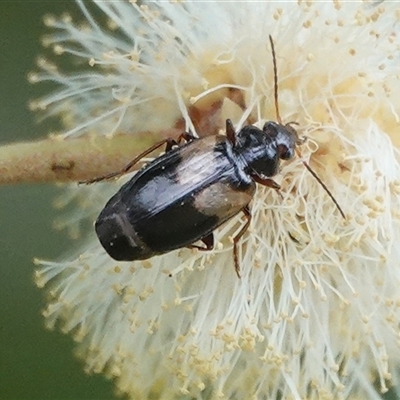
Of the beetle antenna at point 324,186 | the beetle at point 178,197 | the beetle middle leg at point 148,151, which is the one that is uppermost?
the beetle middle leg at point 148,151

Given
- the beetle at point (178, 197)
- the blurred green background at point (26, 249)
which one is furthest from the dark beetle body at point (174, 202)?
the blurred green background at point (26, 249)

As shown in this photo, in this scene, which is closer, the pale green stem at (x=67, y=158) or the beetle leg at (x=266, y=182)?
the pale green stem at (x=67, y=158)

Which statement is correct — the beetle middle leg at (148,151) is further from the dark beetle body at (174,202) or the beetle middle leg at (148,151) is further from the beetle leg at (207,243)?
the beetle leg at (207,243)

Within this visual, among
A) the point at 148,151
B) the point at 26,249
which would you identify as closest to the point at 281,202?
the point at 148,151

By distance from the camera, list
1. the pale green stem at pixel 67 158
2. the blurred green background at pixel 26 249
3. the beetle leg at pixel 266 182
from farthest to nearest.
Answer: the blurred green background at pixel 26 249 < the beetle leg at pixel 266 182 < the pale green stem at pixel 67 158

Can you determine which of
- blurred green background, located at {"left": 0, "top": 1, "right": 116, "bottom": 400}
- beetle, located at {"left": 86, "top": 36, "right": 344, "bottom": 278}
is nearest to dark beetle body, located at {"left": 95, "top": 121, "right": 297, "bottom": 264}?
beetle, located at {"left": 86, "top": 36, "right": 344, "bottom": 278}

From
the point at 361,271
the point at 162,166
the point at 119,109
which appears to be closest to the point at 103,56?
the point at 119,109
